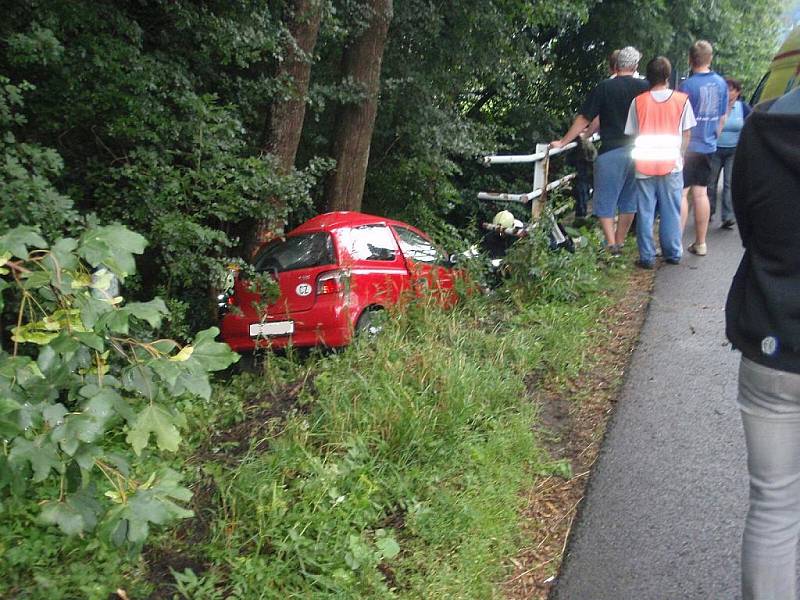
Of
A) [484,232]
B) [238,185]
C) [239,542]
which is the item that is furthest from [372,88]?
[239,542]

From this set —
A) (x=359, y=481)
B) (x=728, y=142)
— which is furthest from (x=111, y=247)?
(x=728, y=142)

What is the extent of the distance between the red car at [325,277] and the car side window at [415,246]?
0.01m

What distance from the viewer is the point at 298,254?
7.54 m

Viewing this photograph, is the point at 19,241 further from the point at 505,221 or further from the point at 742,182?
the point at 505,221

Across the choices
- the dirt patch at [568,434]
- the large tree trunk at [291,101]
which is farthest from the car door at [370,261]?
the dirt patch at [568,434]

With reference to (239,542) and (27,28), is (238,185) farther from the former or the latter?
(239,542)

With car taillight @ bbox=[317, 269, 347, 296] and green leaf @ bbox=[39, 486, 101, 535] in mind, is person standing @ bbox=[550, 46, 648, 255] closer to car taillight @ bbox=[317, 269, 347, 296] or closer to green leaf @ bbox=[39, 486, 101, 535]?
car taillight @ bbox=[317, 269, 347, 296]

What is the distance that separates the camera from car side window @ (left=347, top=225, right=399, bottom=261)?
24.4 feet

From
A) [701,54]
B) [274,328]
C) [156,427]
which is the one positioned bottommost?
[274,328]

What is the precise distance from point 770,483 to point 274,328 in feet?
18.0

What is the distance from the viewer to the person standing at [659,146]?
6789 mm

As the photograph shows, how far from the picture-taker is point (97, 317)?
2.15 meters

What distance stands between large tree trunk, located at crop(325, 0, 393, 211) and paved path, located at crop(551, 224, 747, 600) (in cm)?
527

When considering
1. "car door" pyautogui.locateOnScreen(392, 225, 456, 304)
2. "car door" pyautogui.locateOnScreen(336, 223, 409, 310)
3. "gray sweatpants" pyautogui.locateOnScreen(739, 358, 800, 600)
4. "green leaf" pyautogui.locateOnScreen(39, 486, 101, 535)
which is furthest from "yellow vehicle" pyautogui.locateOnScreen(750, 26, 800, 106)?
"car door" pyautogui.locateOnScreen(336, 223, 409, 310)
